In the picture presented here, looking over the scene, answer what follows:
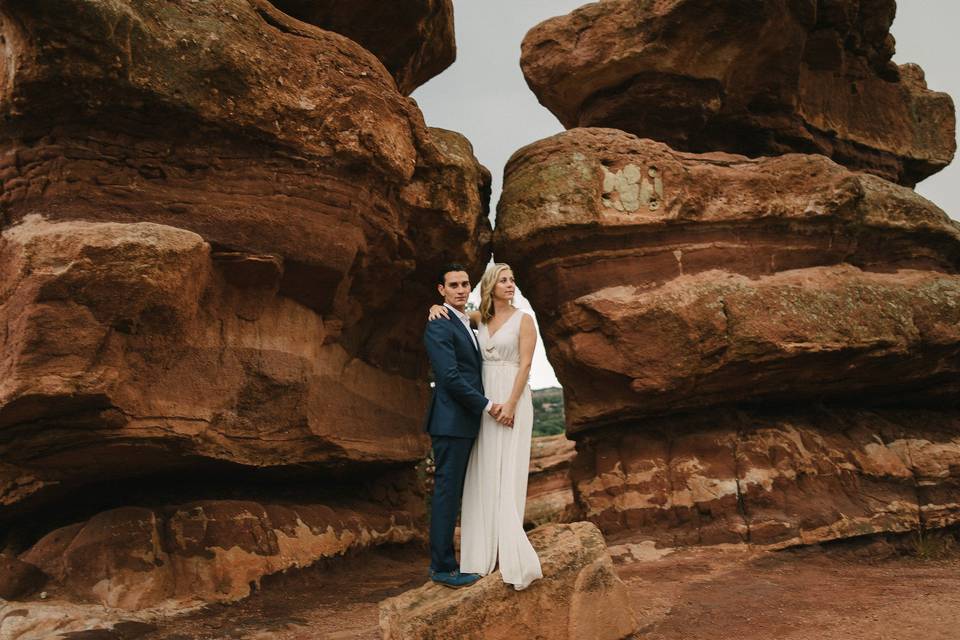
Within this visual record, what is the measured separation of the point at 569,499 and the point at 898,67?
8488 mm

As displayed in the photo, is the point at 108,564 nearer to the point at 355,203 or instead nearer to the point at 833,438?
the point at 355,203

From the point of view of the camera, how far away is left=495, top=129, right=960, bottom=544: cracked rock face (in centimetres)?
902

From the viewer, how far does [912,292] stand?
32.6 feet

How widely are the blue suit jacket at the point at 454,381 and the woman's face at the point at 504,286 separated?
350mm

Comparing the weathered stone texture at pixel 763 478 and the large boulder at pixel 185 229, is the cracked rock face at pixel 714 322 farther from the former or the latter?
the large boulder at pixel 185 229

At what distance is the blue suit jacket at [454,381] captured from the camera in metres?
5.80

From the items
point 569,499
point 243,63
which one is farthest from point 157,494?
point 569,499

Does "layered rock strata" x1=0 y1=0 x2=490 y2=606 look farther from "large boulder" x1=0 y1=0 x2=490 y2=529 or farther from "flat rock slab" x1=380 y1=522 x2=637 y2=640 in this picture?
"flat rock slab" x1=380 y1=522 x2=637 y2=640

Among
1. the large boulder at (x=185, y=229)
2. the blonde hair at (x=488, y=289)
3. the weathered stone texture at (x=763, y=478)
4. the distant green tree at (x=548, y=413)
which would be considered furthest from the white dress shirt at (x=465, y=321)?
the distant green tree at (x=548, y=413)

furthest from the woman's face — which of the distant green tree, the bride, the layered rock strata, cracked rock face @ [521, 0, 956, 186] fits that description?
the distant green tree

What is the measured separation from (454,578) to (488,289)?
2.01 metres

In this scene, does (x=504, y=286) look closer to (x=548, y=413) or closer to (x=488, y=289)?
(x=488, y=289)

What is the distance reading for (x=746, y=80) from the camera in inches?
451

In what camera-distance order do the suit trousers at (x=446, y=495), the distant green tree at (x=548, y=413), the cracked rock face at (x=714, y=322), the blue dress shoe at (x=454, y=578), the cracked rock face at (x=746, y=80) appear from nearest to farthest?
the blue dress shoe at (x=454, y=578) < the suit trousers at (x=446, y=495) < the cracked rock face at (x=714, y=322) < the cracked rock face at (x=746, y=80) < the distant green tree at (x=548, y=413)
